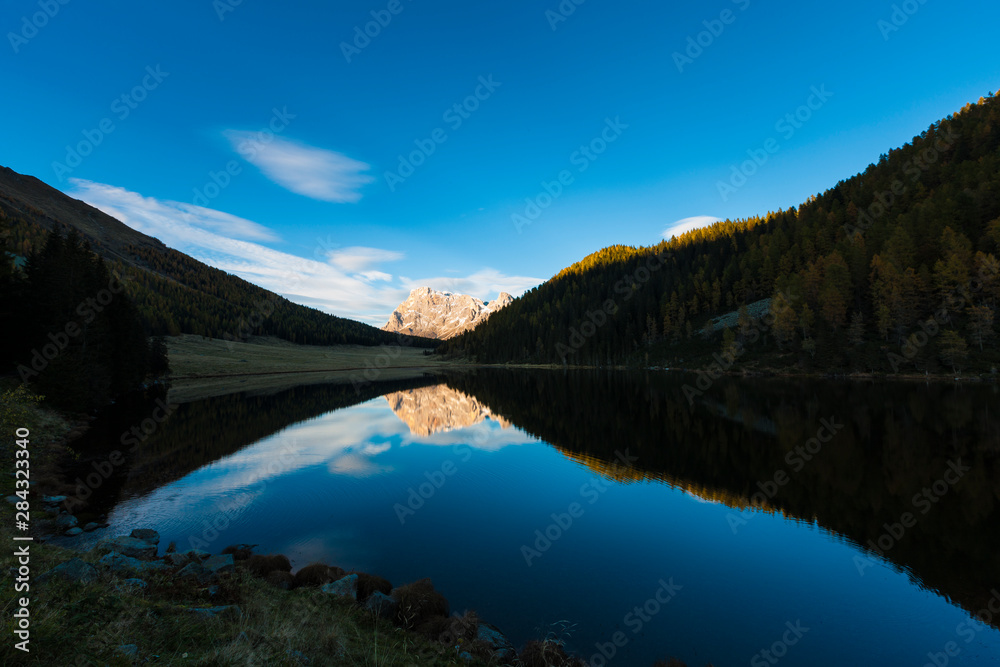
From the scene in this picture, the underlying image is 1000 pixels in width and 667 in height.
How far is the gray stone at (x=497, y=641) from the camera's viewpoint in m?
8.50

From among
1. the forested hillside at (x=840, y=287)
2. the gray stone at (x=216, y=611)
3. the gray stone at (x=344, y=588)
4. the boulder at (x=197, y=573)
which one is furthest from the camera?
the forested hillside at (x=840, y=287)

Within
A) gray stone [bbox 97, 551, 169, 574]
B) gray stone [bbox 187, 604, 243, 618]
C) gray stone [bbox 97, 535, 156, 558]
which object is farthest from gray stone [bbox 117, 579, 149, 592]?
gray stone [bbox 97, 535, 156, 558]

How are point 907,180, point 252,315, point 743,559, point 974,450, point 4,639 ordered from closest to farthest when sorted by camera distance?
point 4,639, point 743,559, point 974,450, point 907,180, point 252,315

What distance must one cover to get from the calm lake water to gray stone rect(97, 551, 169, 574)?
12.8ft

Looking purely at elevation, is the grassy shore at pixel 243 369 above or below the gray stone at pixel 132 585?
below

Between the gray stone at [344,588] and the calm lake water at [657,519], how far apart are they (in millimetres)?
2396

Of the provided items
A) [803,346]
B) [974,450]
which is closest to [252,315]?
[803,346]

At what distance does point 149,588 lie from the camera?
8.86m

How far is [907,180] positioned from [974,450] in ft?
434

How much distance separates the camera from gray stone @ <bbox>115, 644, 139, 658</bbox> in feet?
16.7

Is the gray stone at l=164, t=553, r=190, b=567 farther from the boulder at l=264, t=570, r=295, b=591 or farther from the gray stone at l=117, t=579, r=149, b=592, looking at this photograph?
the gray stone at l=117, t=579, r=149, b=592

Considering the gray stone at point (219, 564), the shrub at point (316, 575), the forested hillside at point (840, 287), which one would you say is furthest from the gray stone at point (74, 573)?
the forested hillside at point (840, 287)

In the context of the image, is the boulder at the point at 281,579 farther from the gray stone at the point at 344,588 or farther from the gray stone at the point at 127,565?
the gray stone at the point at 127,565

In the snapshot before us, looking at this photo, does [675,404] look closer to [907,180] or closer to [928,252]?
[928,252]
